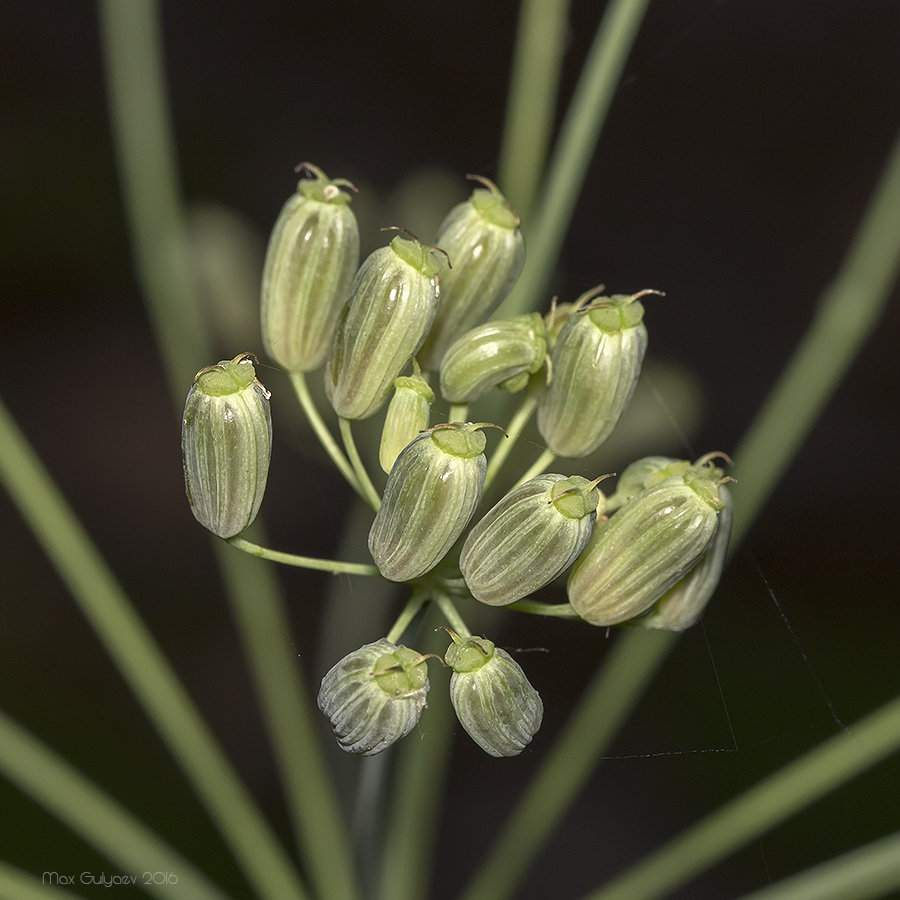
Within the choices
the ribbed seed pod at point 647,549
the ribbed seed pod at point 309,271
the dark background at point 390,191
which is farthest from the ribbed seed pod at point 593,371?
the dark background at point 390,191

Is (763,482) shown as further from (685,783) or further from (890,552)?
(890,552)

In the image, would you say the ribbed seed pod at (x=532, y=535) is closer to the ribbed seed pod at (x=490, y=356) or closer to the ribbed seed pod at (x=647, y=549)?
the ribbed seed pod at (x=647, y=549)

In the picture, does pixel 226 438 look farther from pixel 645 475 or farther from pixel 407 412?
pixel 645 475

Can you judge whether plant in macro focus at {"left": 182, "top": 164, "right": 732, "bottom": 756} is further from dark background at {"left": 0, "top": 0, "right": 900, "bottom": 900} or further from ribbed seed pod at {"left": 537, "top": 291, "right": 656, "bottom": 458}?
dark background at {"left": 0, "top": 0, "right": 900, "bottom": 900}

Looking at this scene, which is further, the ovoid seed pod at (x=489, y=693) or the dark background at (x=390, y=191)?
the dark background at (x=390, y=191)

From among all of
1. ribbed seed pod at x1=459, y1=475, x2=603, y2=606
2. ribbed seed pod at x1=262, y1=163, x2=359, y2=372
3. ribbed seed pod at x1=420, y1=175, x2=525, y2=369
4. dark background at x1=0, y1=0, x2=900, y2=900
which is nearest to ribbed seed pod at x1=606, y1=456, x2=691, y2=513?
ribbed seed pod at x1=459, y1=475, x2=603, y2=606

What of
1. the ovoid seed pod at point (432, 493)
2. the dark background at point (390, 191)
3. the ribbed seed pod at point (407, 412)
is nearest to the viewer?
the ovoid seed pod at point (432, 493)
